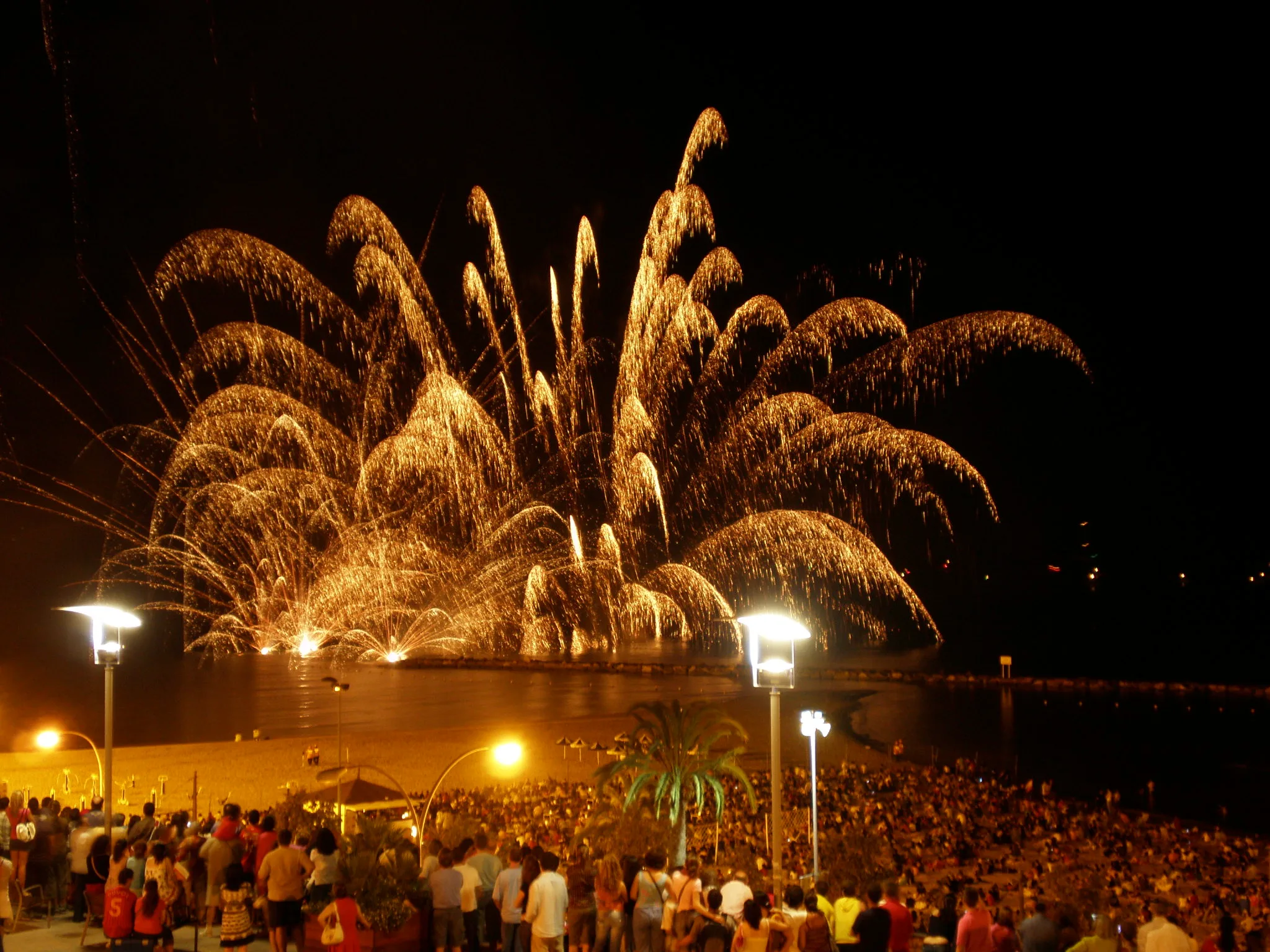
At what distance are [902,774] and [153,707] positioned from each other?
36.6 m

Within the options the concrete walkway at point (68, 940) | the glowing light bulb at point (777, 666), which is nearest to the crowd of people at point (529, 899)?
the concrete walkway at point (68, 940)

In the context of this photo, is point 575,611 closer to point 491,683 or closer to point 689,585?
point 689,585

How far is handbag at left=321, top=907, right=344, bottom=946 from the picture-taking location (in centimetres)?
617

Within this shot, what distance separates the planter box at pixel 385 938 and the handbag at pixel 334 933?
0.27 meters

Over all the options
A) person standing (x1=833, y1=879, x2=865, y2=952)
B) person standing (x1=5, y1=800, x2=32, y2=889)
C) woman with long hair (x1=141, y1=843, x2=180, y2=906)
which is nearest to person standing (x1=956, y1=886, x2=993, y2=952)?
person standing (x1=833, y1=879, x2=865, y2=952)

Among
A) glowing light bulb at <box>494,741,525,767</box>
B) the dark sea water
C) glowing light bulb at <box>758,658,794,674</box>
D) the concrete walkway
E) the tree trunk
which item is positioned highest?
glowing light bulb at <box>758,658,794,674</box>

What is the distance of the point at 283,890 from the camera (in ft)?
21.9

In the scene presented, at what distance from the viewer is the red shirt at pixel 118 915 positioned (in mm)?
6551

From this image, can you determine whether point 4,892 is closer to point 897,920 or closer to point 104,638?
point 104,638

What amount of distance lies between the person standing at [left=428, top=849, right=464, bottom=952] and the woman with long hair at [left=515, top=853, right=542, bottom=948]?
38cm

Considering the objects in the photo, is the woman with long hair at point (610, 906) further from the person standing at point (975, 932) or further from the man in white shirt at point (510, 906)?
the person standing at point (975, 932)

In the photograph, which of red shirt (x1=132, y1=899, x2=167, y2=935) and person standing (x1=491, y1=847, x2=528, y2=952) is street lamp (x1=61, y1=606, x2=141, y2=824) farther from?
person standing (x1=491, y1=847, x2=528, y2=952)

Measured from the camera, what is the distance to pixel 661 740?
61.9 feet

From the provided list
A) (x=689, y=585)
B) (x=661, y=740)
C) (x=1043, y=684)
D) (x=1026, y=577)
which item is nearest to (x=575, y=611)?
(x=689, y=585)
